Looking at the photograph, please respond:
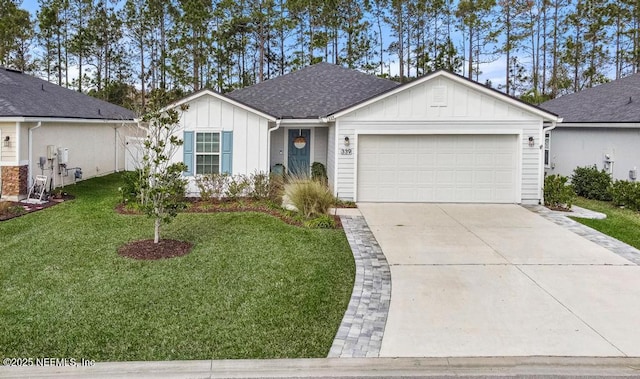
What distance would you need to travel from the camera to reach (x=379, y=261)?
809cm

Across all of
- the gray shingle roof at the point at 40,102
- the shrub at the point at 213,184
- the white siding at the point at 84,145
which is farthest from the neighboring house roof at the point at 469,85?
the gray shingle roof at the point at 40,102

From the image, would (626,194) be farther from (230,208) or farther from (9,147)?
(9,147)

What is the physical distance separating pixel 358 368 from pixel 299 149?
40.5 feet

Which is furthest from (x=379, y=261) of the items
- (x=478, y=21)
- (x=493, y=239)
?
(x=478, y=21)

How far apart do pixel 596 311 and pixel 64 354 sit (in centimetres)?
572

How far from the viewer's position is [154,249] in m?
8.45

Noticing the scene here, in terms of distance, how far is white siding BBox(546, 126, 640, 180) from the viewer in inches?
569

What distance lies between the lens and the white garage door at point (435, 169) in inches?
547

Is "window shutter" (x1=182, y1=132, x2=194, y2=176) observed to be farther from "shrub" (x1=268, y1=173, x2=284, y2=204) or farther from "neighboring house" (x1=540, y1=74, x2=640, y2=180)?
"neighboring house" (x1=540, y1=74, x2=640, y2=180)

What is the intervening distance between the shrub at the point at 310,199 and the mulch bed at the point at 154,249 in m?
3.15

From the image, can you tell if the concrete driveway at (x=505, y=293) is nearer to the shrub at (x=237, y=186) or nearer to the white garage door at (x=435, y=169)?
the white garage door at (x=435, y=169)

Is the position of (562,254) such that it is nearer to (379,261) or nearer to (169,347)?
(379,261)

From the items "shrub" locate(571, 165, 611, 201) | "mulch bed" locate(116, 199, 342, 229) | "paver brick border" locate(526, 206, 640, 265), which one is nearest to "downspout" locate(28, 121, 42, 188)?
"mulch bed" locate(116, 199, 342, 229)

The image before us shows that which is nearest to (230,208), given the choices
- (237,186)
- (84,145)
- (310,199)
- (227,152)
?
(237,186)
